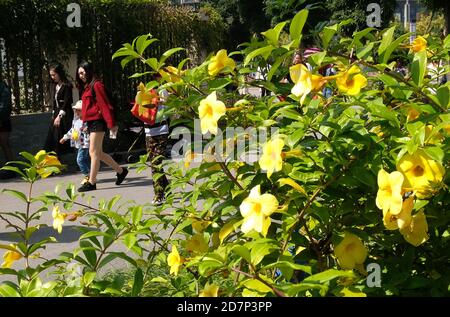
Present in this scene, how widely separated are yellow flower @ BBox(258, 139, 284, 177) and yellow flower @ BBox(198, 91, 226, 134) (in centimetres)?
19

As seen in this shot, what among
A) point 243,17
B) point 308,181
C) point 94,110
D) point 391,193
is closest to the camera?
point 391,193

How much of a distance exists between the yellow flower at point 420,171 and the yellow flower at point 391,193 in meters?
0.08

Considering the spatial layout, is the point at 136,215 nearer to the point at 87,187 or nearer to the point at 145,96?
the point at 145,96

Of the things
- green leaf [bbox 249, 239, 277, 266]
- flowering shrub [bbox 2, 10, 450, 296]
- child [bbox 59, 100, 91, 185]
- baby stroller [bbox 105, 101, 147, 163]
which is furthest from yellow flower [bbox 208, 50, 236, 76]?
baby stroller [bbox 105, 101, 147, 163]

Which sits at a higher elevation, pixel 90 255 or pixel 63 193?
pixel 90 255

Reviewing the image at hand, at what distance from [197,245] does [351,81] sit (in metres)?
0.67

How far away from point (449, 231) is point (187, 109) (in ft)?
2.84

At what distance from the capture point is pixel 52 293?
5.52 ft

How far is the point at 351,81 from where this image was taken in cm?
198

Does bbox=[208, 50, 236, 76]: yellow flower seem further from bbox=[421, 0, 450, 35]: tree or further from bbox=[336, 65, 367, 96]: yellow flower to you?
bbox=[421, 0, 450, 35]: tree

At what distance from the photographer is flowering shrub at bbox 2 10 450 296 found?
5.56 feet

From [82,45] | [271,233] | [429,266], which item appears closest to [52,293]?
[271,233]

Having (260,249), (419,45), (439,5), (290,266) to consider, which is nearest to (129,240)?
(260,249)

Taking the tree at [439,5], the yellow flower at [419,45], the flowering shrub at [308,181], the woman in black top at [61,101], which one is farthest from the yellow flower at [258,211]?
the tree at [439,5]
